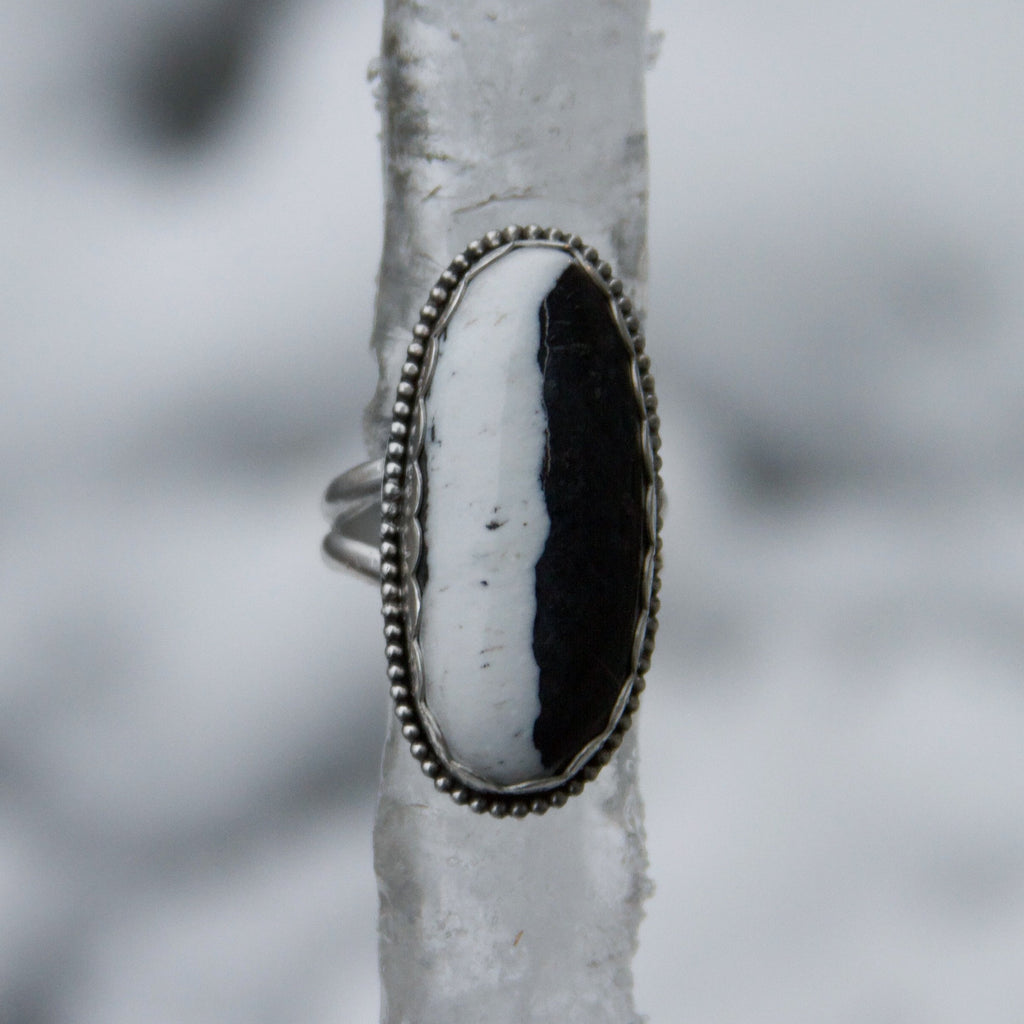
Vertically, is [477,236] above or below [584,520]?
above

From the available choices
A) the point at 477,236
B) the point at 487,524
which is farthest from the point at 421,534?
the point at 477,236

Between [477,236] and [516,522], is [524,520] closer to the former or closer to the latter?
[516,522]

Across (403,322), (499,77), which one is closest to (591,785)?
(403,322)

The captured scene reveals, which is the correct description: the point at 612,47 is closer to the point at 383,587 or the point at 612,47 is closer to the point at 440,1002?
the point at 383,587

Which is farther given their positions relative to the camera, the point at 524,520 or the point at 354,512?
the point at 354,512

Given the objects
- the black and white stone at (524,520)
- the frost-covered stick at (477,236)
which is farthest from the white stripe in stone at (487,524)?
the frost-covered stick at (477,236)

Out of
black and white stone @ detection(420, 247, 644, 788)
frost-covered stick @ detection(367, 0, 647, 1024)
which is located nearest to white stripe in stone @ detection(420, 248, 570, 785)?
black and white stone @ detection(420, 247, 644, 788)

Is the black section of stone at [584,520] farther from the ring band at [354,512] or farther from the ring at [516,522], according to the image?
the ring band at [354,512]

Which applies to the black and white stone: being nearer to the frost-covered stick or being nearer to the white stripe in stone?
the white stripe in stone

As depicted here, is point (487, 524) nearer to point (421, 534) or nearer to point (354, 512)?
point (421, 534)
